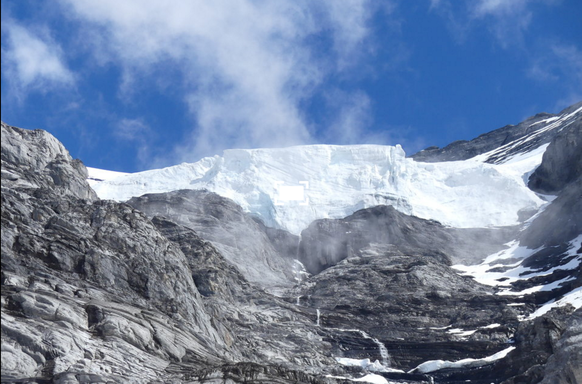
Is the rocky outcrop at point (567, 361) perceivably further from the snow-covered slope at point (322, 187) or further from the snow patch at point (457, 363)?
the snow-covered slope at point (322, 187)

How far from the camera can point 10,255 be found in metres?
69.1

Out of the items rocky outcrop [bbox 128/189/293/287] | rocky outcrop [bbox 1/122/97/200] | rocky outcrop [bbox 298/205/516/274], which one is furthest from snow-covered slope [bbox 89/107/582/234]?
rocky outcrop [bbox 1/122/97/200]

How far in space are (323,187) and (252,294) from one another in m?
70.1

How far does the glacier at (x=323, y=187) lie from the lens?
597ft

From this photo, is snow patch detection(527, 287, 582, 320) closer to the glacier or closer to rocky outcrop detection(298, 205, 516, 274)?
rocky outcrop detection(298, 205, 516, 274)

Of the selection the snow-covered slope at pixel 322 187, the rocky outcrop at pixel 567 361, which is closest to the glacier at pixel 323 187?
the snow-covered slope at pixel 322 187

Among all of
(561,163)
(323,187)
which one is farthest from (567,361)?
(561,163)

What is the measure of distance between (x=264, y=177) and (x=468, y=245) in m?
48.3

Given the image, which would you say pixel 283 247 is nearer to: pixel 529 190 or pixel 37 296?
pixel 529 190

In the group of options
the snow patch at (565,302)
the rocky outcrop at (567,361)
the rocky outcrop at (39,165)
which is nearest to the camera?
the rocky outcrop at (567,361)

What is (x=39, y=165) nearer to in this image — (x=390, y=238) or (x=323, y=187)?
(x=390, y=238)

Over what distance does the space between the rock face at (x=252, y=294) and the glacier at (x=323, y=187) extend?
6.85m

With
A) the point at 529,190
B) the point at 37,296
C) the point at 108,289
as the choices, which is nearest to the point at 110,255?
the point at 108,289

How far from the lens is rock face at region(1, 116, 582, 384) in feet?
207
